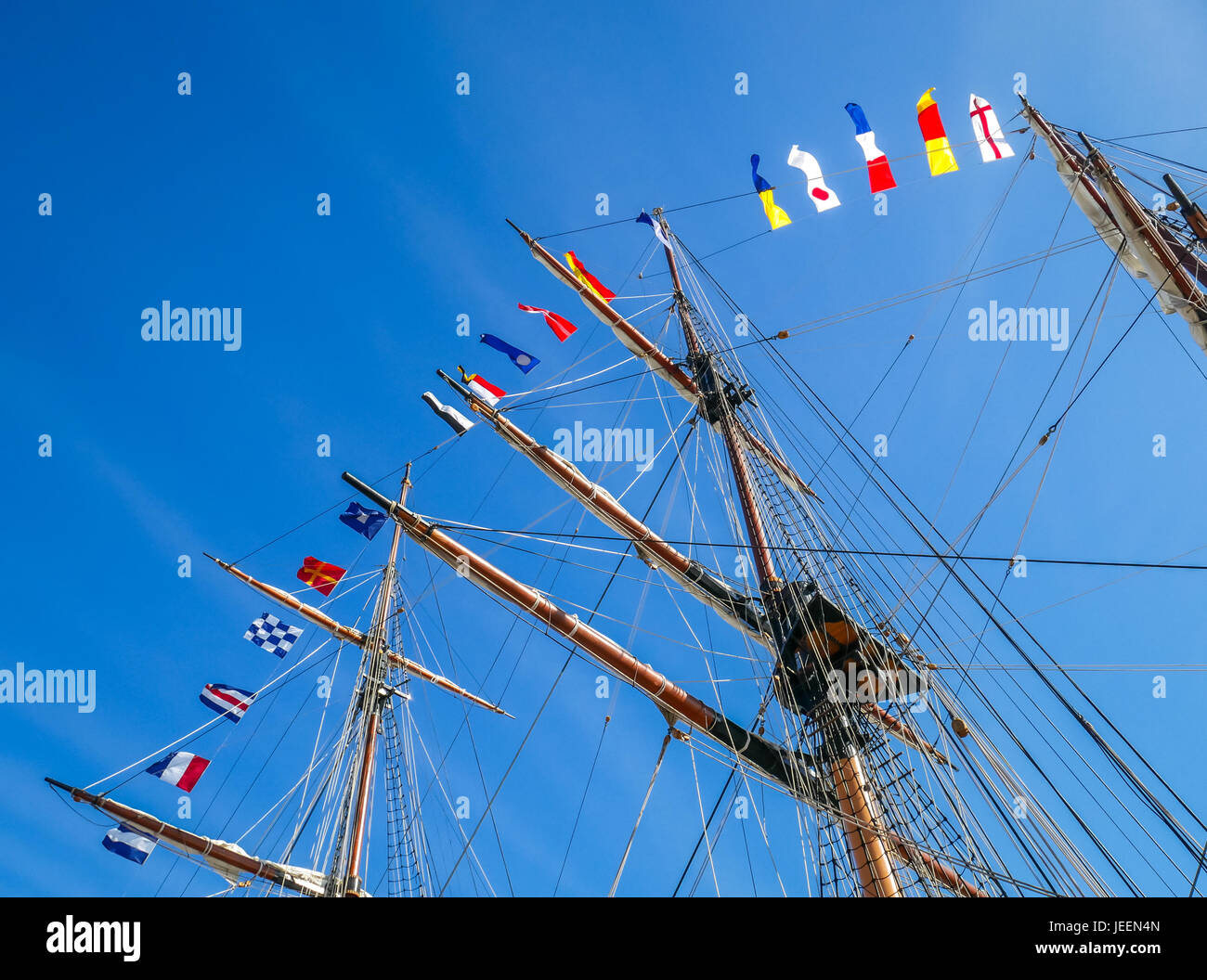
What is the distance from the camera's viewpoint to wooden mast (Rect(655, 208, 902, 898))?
397 inches

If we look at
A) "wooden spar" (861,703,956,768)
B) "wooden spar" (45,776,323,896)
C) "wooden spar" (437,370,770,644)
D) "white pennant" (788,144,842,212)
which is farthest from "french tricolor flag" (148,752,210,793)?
"white pennant" (788,144,842,212)

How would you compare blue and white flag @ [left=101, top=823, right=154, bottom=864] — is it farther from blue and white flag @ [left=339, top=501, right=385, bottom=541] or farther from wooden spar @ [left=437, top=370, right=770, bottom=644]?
wooden spar @ [left=437, top=370, right=770, bottom=644]

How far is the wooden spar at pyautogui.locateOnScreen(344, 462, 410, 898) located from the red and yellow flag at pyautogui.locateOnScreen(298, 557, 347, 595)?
49.1 inches

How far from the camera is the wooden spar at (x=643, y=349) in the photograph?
50.3ft

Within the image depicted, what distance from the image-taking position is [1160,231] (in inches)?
383

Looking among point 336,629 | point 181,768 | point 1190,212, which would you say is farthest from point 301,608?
point 1190,212

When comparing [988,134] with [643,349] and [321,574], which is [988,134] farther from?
[321,574]

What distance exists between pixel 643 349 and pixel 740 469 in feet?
10.9

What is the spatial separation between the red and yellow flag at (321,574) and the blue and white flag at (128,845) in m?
6.51

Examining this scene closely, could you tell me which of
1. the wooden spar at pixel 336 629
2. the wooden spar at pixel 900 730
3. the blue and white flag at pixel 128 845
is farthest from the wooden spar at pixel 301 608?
the wooden spar at pixel 900 730

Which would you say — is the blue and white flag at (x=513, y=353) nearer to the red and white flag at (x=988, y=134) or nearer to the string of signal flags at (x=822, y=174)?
the string of signal flags at (x=822, y=174)
